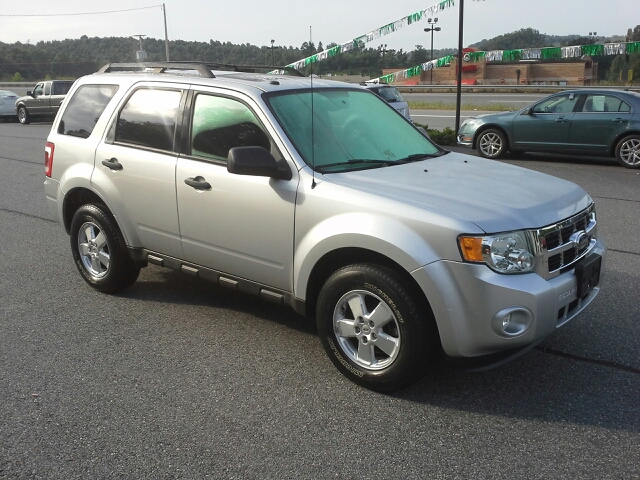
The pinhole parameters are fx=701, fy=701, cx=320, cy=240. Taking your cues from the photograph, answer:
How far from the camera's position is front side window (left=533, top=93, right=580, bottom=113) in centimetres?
1348

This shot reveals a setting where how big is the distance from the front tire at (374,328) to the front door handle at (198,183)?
119 centimetres

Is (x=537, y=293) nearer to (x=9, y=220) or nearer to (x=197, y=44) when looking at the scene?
(x=9, y=220)

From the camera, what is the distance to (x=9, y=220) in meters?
9.24

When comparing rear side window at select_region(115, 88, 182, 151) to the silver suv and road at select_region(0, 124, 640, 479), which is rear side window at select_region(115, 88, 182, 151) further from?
road at select_region(0, 124, 640, 479)

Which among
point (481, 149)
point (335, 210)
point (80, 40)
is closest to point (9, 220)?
point (335, 210)

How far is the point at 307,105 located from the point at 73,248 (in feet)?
8.48

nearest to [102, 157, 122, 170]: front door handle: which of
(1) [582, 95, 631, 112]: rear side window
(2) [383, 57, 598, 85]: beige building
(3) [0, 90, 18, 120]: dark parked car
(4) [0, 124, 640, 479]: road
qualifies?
A: (4) [0, 124, 640, 479]: road

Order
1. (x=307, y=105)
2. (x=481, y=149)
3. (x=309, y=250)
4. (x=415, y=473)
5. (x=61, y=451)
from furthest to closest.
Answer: (x=481, y=149) → (x=307, y=105) → (x=309, y=250) → (x=61, y=451) → (x=415, y=473)

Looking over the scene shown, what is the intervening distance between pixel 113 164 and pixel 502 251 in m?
3.19

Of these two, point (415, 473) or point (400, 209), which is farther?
point (400, 209)

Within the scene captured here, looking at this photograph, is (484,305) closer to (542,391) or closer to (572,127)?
(542,391)

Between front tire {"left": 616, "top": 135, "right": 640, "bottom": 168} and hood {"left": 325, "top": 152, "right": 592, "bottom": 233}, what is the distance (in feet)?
29.2

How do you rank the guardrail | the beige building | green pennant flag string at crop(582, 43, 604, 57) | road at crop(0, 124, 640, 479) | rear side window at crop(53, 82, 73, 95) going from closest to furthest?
road at crop(0, 124, 640, 479), green pennant flag string at crop(582, 43, 604, 57), rear side window at crop(53, 82, 73, 95), the guardrail, the beige building

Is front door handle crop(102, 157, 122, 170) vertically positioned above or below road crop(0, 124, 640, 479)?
above
